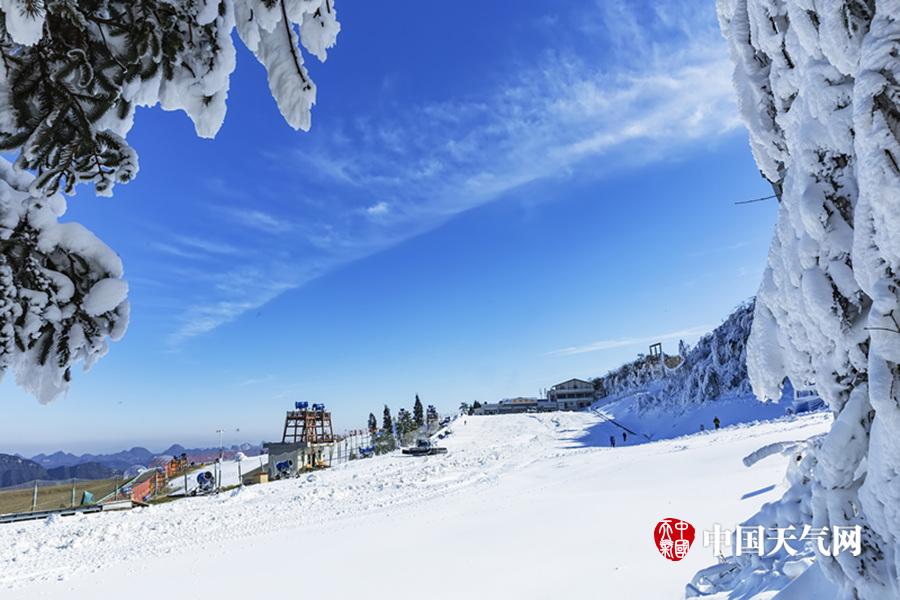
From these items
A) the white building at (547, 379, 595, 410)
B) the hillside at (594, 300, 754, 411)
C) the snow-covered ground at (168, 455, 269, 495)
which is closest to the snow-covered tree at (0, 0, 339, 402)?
the snow-covered ground at (168, 455, 269, 495)

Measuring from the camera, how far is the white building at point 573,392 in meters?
79.1

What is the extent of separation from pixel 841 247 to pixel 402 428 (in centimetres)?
4502

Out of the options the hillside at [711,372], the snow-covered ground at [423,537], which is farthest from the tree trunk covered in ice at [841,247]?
the hillside at [711,372]

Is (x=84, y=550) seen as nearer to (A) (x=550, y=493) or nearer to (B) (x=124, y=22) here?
(A) (x=550, y=493)

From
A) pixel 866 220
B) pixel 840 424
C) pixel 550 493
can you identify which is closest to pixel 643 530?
pixel 550 493

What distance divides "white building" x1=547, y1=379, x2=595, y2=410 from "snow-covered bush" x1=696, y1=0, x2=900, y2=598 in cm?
7893

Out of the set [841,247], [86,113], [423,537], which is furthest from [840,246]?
[423,537]

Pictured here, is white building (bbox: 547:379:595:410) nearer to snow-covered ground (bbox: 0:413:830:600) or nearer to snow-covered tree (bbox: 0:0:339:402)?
snow-covered ground (bbox: 0:413:830:600)

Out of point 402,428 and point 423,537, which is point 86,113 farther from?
point 402,428

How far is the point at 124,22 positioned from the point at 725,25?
4256 millimetres

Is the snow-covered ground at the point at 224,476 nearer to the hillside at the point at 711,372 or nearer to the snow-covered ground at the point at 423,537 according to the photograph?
the snow-covered ground at the point at 423,537

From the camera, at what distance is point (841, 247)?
8.36 feet

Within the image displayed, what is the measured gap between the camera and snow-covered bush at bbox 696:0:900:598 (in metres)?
2.14

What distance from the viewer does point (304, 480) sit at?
20.6 meters
